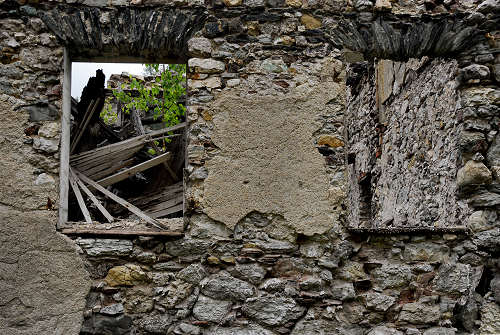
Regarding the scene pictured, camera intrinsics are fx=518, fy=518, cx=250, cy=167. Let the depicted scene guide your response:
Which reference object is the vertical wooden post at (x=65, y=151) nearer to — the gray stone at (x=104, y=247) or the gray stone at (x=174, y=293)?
the gray stone at (x=104, y=247)

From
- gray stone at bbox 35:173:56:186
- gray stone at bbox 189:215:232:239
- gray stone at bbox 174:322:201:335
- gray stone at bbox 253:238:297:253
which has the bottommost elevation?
gray stone at bbox 174:322:201:335

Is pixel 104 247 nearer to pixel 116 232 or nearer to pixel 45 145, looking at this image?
pixel 116 232

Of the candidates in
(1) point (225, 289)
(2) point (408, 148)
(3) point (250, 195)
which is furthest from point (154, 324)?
(2) point (408, 148)

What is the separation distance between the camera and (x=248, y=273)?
11.2 ft

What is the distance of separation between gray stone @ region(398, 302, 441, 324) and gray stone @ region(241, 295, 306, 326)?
71 cm

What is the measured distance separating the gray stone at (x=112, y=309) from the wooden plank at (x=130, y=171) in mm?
1036

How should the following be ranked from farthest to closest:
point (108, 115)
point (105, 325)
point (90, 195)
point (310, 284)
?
point (108, 115) → point (90, 195) → point (310, 284) → point (105, 325)

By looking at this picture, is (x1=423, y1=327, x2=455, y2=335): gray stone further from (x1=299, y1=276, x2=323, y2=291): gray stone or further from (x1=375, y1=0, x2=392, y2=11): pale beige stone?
(x1=375, y1=0, x2=392, y2=11): pale beige stone

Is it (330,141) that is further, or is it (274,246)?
(330,141)

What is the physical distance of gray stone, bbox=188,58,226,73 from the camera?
11.6ft

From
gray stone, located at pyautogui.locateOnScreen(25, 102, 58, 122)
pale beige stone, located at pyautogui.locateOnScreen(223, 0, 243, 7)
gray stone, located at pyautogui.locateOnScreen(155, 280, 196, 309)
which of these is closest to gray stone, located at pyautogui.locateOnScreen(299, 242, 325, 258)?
gray stone, located at pyautogui.locateOnScreen(155, 280, 196, 309)

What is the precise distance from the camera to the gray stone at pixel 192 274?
3.39m

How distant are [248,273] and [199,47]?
5.12 ft

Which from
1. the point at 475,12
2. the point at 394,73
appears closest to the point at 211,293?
the point at 475,12
